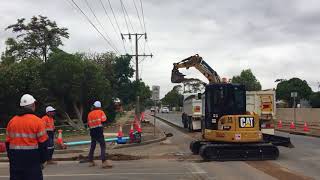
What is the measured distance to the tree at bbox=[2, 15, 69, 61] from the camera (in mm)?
68875

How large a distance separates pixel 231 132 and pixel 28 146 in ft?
39.7

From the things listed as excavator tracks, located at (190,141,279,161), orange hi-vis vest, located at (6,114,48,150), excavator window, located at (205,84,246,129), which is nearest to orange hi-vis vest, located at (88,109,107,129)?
excavator tracks, located at (190,141,279,161)

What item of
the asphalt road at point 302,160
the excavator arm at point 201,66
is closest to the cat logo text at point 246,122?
the asphalt road at point 302,160

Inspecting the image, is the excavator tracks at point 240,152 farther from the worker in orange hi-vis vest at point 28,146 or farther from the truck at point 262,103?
the truck at point 262,103

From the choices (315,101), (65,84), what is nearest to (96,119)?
(65,84)

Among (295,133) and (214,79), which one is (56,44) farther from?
(214,79)

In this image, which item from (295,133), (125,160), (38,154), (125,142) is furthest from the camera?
(295,133)

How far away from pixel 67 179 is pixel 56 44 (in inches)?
2263

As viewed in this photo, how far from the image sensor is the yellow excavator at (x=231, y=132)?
19.2 m

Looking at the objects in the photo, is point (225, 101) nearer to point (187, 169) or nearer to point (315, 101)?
point (187, 169)

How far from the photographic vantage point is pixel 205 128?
21297mm

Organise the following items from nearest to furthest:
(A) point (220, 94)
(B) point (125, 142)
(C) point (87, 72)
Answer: (A) point (220, 94), (B) point (125, 142), (C) point (87, 72)

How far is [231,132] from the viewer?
19547mm

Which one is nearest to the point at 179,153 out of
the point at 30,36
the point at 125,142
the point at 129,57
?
the point at 125,142
